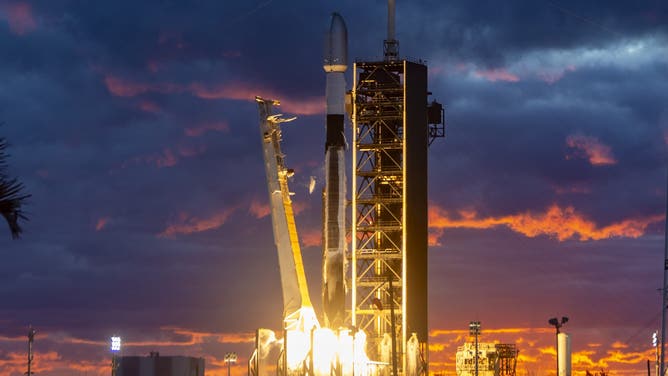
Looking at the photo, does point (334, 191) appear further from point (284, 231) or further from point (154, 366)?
point (154, 366)

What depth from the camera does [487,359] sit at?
141 metres

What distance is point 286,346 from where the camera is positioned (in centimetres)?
10875

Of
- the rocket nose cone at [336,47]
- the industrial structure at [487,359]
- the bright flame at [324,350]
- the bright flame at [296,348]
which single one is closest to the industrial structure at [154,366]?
the bright flame at [324,350]

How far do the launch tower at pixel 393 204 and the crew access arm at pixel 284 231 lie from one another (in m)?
16.9

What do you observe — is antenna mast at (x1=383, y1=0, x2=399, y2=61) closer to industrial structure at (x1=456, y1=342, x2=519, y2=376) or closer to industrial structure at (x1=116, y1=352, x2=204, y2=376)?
industrial structure at (x1=456, y1=342, x2=519, y2=376)

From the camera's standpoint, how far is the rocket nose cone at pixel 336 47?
118 meters

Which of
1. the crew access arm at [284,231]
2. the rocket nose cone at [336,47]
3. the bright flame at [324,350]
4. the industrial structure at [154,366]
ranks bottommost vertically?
the industrial structure at [154,366]

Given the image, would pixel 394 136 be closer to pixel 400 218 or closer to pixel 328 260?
pixel 400 218

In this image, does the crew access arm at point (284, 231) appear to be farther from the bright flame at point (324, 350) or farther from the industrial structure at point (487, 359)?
the industrial structure at point (487, 359)

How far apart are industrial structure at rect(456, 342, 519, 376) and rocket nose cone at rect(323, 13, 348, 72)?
40632 millimetres

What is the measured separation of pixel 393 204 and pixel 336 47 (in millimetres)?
21402

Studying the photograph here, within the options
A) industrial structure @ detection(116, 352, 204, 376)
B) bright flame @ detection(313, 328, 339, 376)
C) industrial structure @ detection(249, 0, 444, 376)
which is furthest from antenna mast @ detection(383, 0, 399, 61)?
industrial structure @ detection(116, 352, 204, 376)

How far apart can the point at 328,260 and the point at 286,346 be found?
1059 centimetres

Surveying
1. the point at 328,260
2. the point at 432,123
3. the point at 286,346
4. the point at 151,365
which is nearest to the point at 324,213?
the point at 328,260
